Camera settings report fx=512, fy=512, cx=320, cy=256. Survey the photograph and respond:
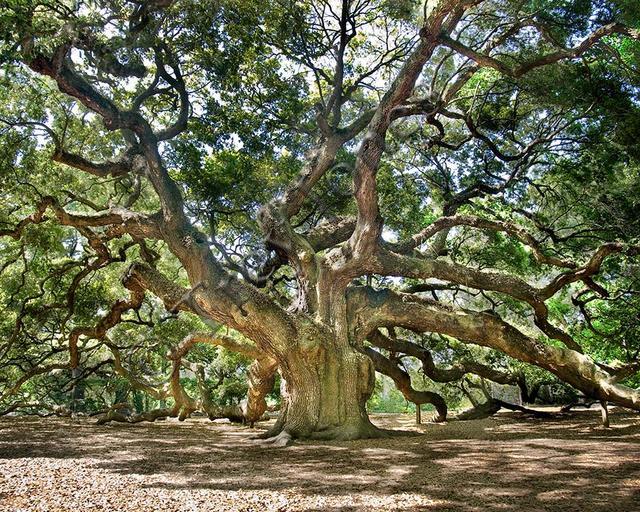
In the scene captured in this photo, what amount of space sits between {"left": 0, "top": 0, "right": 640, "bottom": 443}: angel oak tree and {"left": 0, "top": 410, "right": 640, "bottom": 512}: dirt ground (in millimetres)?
1740

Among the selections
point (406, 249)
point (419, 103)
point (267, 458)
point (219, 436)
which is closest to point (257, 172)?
point (406, 249)

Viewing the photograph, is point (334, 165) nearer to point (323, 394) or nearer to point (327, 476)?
point (323, 394)

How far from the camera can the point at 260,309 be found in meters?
7.29

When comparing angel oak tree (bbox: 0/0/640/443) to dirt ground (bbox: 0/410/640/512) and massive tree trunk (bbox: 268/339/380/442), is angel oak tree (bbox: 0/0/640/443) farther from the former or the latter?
dirt ground (bbox: 0/410/640/512)

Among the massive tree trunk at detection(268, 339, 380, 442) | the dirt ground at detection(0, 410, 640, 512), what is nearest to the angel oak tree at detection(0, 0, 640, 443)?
the massive tree trunk at detection(268, 339, 380, 442)

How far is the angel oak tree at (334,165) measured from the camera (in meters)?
7.16

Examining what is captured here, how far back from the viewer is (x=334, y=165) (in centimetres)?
1091

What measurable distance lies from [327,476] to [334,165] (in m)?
7.66

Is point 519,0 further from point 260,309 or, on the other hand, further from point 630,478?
point 630,478

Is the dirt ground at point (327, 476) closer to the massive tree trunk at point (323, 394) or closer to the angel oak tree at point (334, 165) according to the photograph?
the massive tree trunk at point (323, 394)

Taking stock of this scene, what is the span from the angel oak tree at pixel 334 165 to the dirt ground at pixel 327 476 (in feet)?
5.71

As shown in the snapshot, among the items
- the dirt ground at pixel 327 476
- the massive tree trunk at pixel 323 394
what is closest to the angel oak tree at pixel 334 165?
the massive tree trunk at pixel 323 394

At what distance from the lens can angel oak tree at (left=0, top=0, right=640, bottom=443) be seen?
23.5 feet

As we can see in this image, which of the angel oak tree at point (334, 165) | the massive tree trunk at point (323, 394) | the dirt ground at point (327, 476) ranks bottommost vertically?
the dirt ground at point (327, 476)
